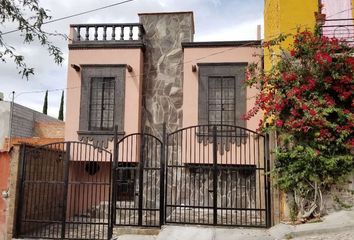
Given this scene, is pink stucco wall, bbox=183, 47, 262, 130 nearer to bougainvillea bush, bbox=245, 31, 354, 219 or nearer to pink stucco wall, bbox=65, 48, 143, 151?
pink stucco wall, bbox=65, 48, 143, 151

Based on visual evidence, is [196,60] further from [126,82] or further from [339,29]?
[339,29]

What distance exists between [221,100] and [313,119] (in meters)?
5.19

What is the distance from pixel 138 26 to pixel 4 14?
813 cm

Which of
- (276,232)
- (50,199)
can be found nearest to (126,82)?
(50,199)

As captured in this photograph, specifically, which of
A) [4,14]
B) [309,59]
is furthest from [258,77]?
[4,14]

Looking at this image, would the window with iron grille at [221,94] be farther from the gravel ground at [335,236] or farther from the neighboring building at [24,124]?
the neighboring building at [24,124]

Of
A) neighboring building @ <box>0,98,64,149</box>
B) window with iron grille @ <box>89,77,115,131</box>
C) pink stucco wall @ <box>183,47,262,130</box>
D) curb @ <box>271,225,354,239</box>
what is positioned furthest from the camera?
neighboring building @ <box>0,98,64,149</box>

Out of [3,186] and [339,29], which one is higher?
[339,29]

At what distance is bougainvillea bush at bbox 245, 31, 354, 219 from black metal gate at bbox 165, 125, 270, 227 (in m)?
0.83

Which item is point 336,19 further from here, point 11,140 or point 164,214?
point 11,140

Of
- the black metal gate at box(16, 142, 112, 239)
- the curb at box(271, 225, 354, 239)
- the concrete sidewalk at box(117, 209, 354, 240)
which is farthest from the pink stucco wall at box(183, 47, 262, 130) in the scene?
the curb at box(271, 225, 354, 239)

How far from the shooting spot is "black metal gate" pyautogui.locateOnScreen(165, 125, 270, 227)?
911 cm

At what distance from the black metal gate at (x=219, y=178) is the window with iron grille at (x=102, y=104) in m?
2.58

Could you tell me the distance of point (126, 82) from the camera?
13336mm
